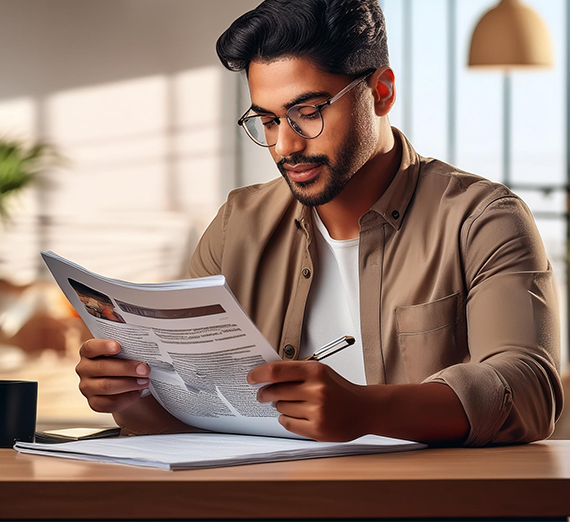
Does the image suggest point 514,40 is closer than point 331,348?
No

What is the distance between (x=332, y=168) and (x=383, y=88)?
20cm

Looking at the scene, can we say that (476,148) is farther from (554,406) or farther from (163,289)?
(163,289)

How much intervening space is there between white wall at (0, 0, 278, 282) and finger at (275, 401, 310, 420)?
3921 millimetres

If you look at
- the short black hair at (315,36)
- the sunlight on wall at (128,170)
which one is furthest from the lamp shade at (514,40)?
the short black hair at (315,36)

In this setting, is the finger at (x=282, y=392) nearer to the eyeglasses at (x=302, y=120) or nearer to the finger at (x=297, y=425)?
the finger at (x=297, y=425)

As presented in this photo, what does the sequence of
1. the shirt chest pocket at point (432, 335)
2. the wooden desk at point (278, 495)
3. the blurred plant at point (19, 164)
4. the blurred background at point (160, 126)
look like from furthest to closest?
the blurred background at point (160, 126) → the blurred plant at point (19, 164) → the shirt chest pocket at point (432, 335) → the wooden desk at point (278, 495)

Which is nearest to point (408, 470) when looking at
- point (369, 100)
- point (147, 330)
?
point (147, 330)

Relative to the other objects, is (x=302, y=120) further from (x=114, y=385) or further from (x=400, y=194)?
(x=114, y=385)

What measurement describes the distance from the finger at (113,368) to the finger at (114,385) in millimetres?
10

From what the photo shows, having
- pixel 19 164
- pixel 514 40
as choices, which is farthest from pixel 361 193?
pixel 19 164

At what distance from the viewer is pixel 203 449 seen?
85cm

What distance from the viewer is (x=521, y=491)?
689 millimetres

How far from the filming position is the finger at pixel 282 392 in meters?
0.86

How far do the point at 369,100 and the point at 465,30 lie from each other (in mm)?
3845
